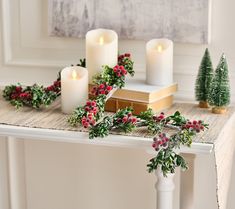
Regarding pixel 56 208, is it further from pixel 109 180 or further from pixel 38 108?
pixel 38 108

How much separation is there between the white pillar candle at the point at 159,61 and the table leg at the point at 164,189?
10.7 inches

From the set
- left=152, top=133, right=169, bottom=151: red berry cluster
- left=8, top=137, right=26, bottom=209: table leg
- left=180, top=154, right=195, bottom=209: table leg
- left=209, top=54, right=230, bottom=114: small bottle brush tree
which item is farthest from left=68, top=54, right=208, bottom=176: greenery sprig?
left=8, top=137, right=26, bottom=209: table leg

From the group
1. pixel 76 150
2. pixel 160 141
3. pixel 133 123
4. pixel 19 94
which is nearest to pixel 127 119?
pixel 133 123

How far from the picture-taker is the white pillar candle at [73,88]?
5.14 feet

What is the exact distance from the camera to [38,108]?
1636mm

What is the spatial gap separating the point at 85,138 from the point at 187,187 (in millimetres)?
424

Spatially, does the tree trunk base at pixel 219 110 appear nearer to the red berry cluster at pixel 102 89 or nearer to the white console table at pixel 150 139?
the white console table at pixel 150 139

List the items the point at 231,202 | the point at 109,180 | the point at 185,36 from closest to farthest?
the point at 185,36 < the point at 231,202 < the point at 109,180

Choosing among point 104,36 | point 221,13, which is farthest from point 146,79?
point 221,13

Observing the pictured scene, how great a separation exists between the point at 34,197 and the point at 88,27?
58cm

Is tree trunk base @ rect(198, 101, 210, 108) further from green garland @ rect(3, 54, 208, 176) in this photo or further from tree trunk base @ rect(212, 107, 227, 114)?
green garland @ rect(3, 54, 208, 176)

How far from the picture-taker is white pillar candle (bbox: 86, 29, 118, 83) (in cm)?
160

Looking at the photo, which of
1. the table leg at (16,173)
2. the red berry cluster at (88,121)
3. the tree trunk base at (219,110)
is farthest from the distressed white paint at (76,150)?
the red berry cluster at (88,121)

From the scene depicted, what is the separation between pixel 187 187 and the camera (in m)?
1.76
